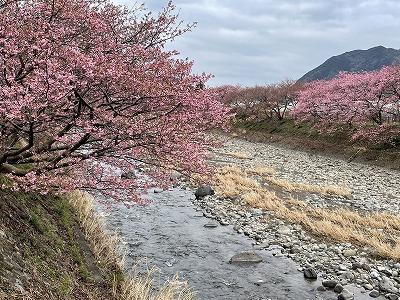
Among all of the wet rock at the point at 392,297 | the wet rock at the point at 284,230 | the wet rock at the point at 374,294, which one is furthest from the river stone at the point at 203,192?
the wet rock at the point at 392,297

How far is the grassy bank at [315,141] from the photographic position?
3972 centimetres

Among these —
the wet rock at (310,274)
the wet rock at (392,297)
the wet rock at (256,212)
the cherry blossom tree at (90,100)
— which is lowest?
the wet rock at (392,297)

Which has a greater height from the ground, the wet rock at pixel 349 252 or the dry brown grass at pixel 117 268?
the dry brown grass at pixel 117 268

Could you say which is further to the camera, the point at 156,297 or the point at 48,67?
the point at 156,297

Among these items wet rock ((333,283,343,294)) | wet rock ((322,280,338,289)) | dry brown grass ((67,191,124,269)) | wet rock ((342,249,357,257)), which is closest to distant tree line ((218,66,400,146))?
dry brown grass ((67,191,124,269))

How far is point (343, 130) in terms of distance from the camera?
4934 centimetres

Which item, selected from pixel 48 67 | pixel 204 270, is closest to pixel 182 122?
pixel 48 67

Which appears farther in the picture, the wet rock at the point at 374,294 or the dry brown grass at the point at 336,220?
the dry brown grass at the point at 336,220

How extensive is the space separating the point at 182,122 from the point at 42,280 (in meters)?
3.52

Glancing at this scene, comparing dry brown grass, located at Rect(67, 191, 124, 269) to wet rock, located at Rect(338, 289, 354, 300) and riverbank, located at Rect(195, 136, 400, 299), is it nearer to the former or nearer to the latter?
riverbank, located at Rect(195, 136, 400, 299)

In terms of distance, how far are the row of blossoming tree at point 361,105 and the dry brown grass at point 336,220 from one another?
21127 millimetres

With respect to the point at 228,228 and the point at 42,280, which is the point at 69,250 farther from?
the point at 228,228

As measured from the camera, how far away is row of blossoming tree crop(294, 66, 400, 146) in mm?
41406

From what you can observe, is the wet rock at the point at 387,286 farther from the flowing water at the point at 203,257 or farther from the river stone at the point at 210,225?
the river stone at the point at 210,225
